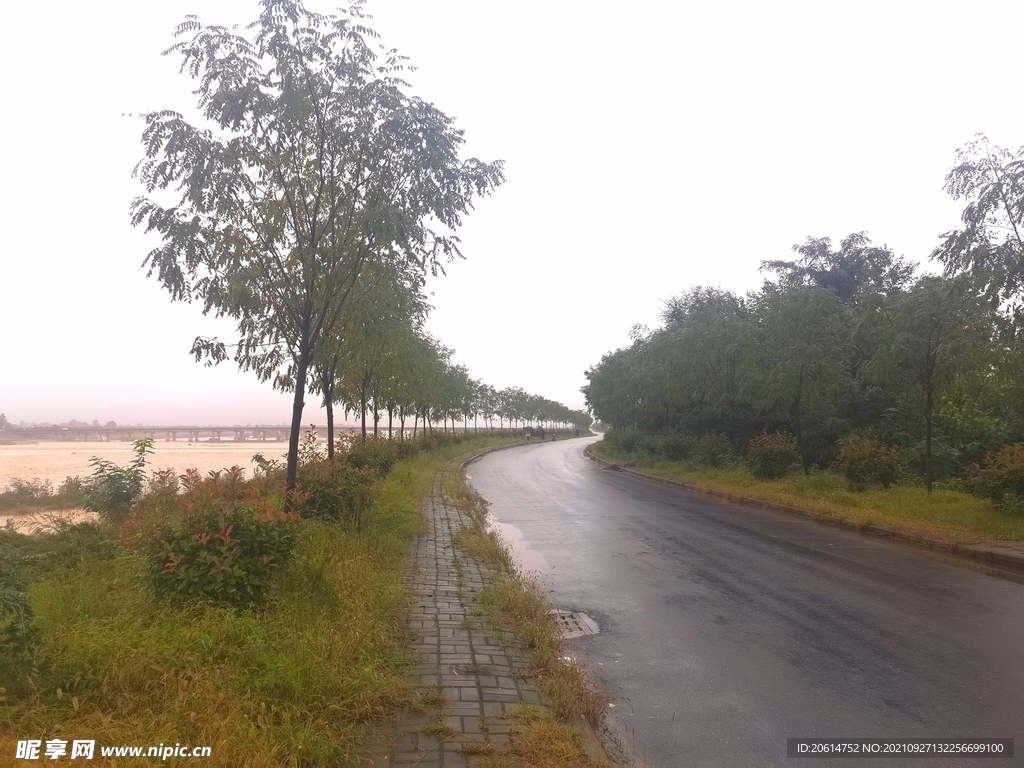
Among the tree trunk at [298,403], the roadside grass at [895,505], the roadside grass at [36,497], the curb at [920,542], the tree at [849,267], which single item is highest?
the tree at [849,267]

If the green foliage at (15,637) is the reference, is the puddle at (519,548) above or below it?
below

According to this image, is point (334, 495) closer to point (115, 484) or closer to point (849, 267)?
point (115, 484)

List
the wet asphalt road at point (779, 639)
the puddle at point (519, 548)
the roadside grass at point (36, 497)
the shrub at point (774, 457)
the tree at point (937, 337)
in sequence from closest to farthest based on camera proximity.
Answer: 1. the wet asphalt road at point (779, 639)
2. the puddle at point (519, 548)
3. the roadside grass at point (36, 497)
4. the tree at point (937, 337)
5. the shrub at point (774, 457)

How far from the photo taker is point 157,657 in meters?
4.31

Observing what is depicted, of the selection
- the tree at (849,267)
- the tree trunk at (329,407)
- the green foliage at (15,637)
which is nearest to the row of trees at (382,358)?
the tree trunk at (329,407)

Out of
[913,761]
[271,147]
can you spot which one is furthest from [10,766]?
[271,147]

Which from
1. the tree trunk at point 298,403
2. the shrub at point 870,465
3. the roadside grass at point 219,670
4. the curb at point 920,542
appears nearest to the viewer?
the roadside grass at point 219,670

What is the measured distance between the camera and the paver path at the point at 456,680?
3.88 m

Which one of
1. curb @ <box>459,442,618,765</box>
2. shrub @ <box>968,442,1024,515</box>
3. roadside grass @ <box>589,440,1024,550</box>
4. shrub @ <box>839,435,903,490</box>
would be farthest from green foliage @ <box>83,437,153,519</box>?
shrub @ <box>839,435,903,490</box>

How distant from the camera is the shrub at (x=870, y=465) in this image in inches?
657

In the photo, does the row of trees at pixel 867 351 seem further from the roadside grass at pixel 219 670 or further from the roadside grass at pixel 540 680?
the roadside grass at pixel 219 670

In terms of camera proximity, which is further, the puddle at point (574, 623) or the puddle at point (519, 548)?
the puddle at point (519, 548)

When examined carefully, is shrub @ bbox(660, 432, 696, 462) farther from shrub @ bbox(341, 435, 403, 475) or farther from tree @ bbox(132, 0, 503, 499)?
tree @ bbox(132, 0, 503, 499)

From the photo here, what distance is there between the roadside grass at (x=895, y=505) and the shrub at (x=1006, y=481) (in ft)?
0.63
